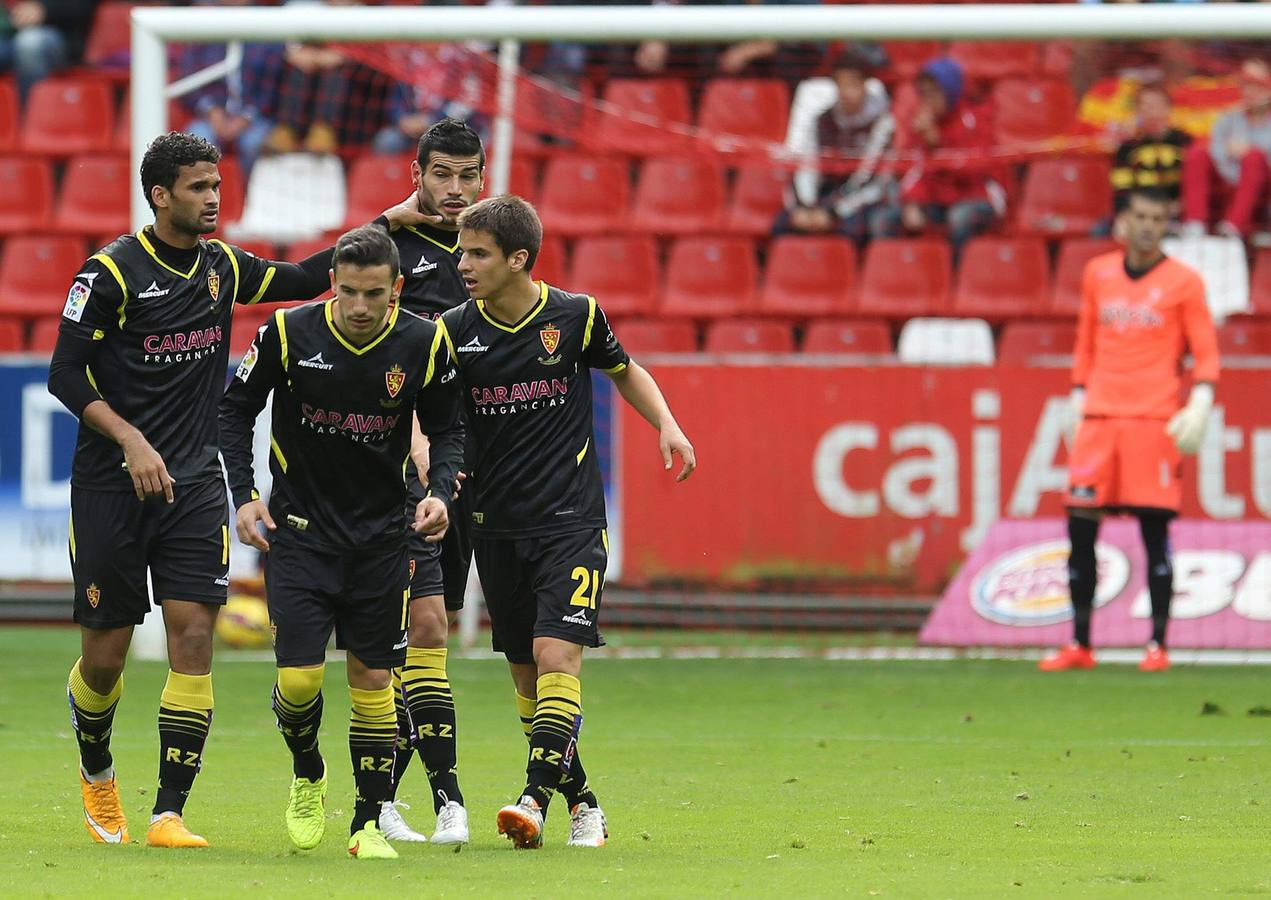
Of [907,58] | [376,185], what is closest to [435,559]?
[376,185]

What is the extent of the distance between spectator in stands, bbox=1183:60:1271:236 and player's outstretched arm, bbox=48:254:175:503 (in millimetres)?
9854

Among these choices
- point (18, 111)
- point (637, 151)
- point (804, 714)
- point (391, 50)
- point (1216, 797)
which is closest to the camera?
point (1216, 797)

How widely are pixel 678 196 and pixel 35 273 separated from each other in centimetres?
456

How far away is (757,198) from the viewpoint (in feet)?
50.3

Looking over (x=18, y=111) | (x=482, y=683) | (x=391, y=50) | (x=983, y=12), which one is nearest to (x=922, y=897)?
(x=482, y=683)

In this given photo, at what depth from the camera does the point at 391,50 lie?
13.9 meters

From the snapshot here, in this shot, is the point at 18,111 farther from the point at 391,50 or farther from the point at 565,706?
the point at 565,706

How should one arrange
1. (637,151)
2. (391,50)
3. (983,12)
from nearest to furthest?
(983,12)
(391,50)
(637,151)

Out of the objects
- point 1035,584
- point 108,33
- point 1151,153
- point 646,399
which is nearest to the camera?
point 646,399

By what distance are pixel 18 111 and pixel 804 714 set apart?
977cm

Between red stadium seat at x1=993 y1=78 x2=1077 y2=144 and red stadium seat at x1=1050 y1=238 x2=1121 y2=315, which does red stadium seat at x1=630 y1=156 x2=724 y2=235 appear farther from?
red stadium seat at x1=1050 y1=238 x2=1121 y2=315

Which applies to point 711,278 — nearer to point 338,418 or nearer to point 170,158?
point 170,158

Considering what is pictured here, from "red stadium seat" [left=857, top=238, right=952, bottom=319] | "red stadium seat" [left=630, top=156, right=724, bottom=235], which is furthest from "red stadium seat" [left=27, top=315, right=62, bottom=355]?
"red stadium seat" [left=857, top=238, right=952, bottom=319]

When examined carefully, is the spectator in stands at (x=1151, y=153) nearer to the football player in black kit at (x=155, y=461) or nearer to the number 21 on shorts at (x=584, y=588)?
the number 21 on shorts at (x=584, y=588)
